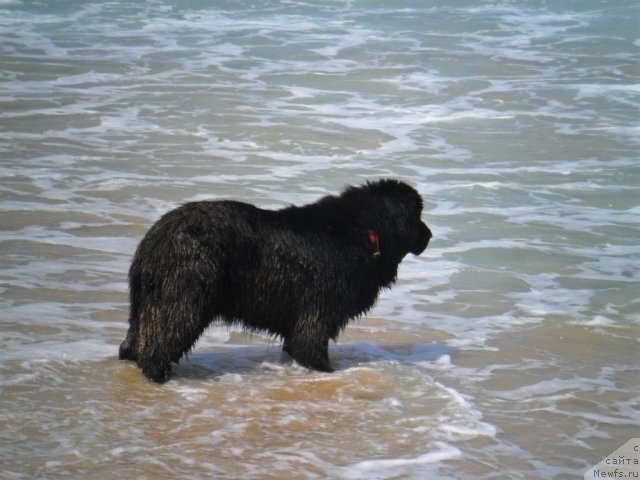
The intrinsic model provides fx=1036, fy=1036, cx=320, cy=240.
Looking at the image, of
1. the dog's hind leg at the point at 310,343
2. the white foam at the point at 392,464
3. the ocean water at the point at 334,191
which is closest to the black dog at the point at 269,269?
the dog's hind leg at the point at 310,343

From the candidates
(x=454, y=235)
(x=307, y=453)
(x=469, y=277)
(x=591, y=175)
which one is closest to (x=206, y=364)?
(x=307, y=453)

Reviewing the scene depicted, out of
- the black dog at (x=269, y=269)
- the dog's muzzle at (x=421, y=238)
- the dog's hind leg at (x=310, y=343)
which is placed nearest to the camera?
the black dog at (x=269, y=269)

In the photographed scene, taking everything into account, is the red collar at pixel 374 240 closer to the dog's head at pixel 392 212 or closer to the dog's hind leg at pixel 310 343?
the dog's head at pixel 392 212

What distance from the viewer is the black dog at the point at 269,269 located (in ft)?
20.1

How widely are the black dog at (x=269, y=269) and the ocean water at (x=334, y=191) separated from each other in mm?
301

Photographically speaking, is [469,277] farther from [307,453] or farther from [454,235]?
[307,453]

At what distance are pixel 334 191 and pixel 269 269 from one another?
16.9ft

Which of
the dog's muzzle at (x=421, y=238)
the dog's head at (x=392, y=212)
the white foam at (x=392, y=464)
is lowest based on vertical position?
the white foam at (x=392, y=464)

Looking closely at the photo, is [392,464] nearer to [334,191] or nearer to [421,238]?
[421,238]

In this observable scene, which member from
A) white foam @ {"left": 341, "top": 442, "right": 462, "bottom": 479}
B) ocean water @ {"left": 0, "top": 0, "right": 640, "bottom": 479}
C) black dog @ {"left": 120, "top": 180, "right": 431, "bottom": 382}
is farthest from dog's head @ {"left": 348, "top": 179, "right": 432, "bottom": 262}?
white foam @ {"left": 341, "top": 442, "right": 462, "bottom": 479}

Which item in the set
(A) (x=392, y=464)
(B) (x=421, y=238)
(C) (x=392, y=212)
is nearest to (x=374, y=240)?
(C) (x=392, y=212)

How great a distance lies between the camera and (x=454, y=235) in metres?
10.5

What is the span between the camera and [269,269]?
6.47 metres

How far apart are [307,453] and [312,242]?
5.72ft
